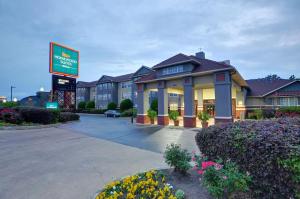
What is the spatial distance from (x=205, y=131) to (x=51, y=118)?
1964cm

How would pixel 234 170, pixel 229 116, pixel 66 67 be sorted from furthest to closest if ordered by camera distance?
pixel 66 67, pixel 229 116, pixel 234 170

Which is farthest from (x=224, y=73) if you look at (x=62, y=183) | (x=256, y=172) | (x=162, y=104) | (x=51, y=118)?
(x=51, y=118)

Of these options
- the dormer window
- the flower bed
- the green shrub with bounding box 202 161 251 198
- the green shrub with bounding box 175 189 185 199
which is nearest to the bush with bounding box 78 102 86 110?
the dormer window

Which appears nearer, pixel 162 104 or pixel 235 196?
pixel 235 196

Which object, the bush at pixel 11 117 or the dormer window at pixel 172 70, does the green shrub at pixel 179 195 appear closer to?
the dormer window at pixel 172 70

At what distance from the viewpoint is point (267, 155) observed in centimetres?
269

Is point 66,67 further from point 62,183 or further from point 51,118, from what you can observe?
point 62,183

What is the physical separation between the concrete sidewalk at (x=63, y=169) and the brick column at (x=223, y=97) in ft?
29.7

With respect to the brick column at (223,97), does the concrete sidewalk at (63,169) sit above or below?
below

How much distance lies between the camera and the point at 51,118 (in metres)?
19.2

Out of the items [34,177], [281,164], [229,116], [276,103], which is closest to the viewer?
[281,164]

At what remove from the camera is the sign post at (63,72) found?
1935cm

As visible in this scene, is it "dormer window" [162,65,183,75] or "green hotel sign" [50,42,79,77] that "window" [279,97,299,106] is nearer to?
"dormer window" [162,65,183,75]

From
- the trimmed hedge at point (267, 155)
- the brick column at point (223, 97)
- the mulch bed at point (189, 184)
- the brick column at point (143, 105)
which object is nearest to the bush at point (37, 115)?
the brick column at point (143, 105)
